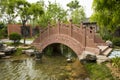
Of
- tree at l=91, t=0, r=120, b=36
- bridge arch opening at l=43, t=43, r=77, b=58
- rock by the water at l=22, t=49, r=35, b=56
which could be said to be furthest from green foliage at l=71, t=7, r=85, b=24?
tree at l=91, t=0, r=120, b=36

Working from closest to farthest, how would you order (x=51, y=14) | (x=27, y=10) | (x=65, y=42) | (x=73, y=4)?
(x=65, y=42), (x=27, y=10), (x=51, y=14), (x=73, y=4)

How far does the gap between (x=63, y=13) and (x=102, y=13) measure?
2534 cm


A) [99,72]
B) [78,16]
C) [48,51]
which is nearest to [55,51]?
[48,51]

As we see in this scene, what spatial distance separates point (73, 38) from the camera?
19.0 meters

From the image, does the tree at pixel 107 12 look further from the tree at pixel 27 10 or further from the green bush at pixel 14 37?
the green bush at pixel 14 37

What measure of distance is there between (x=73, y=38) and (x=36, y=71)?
531cm

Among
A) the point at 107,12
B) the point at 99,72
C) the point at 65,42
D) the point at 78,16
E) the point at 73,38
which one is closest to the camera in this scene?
the point at 107,12

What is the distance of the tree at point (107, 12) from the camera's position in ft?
32.5

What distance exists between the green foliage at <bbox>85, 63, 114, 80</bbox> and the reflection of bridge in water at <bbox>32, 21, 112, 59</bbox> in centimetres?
324

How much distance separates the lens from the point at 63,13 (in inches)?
1419

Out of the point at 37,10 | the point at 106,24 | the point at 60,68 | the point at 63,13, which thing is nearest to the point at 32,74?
the point at 60,68

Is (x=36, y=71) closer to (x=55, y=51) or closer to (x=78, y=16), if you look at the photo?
(x=55, y=51)

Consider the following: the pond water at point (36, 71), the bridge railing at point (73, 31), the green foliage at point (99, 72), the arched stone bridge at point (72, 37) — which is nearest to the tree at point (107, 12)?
the green foliage at point (99, 72)

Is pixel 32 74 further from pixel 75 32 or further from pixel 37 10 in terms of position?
pixel 37 10
